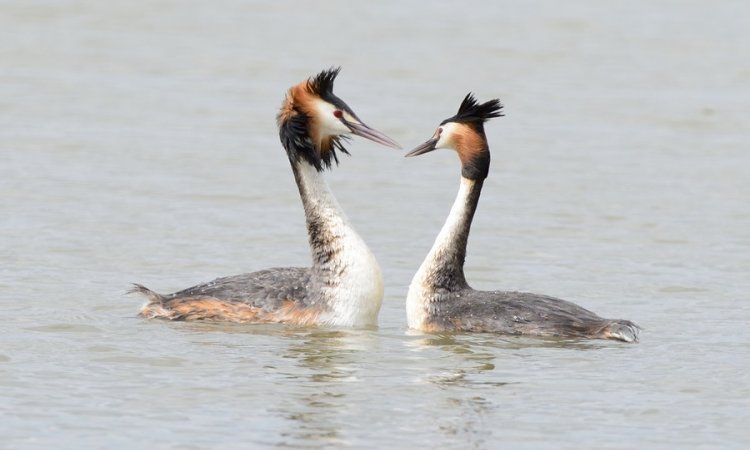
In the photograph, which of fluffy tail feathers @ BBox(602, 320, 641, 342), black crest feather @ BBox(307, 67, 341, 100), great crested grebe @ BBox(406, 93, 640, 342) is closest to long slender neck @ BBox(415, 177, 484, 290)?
great crested grebe @ BBox(406, 93, 640, 342)

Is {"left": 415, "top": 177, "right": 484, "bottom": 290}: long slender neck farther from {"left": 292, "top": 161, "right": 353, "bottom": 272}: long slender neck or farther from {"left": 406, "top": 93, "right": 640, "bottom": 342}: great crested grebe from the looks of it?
{"left": 292, "top": 161, "right": 353, "bottom": 272}: long slender neck

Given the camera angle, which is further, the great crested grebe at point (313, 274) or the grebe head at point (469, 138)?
the grebe head at point (469, 138)

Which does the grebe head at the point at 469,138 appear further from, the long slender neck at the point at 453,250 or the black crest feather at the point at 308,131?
the black crest feather at the point at 308,131

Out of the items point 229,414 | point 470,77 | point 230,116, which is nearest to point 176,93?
point 230,116

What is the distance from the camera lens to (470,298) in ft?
38.4

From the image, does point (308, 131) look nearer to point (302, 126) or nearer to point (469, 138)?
point (302, 126)

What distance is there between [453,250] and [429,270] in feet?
0.78

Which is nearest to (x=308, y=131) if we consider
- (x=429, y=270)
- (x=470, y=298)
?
(x=429, y=270)

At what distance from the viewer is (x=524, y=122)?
2061 cm

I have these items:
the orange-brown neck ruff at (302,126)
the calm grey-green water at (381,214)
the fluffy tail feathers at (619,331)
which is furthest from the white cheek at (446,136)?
the fluffy tail feathers at (619,331)

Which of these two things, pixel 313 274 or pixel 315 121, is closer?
pixel 313 274

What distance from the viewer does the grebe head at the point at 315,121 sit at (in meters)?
12.0

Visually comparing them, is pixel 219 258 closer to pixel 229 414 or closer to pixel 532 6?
pixel 229 414

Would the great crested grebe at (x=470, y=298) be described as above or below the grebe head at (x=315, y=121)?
below
